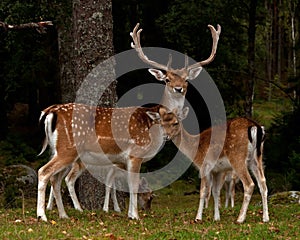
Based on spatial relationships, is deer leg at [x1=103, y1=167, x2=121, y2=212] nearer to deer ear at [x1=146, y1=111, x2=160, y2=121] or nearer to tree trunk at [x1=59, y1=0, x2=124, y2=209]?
tree trunk at [x1=59, y1=0, x2=124, y2=209]

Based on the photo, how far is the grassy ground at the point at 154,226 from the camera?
7.79 metres

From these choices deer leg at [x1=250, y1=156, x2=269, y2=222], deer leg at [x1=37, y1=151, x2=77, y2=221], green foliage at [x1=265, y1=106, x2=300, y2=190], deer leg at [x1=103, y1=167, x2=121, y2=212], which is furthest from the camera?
green foliage at [x1=265, y1=106, x2=300, y2=190]

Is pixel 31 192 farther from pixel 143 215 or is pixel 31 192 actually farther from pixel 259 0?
pixel 259 0

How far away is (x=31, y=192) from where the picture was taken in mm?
16172

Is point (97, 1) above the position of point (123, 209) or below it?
above

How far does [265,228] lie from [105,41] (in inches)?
181

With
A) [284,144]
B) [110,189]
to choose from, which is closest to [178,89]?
[110,189]

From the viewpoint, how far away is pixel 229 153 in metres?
9.91

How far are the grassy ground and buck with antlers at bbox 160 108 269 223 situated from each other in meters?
0.41

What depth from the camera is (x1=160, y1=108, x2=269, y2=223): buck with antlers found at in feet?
32.1

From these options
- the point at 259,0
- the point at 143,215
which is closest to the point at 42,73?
the point at 259,0

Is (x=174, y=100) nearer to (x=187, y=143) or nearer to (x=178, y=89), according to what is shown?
(x=178, y=89)

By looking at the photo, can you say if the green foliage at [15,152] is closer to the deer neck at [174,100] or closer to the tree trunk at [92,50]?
the tree trunk at [92,50]

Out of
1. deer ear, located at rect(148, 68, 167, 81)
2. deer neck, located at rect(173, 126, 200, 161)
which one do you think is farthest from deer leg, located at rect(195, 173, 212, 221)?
deer ear, located at rect(148, 68, 167, 81)
